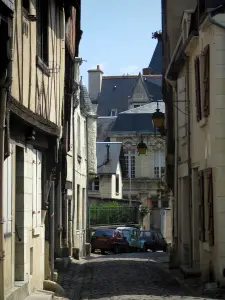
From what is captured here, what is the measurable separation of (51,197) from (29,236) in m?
3.48

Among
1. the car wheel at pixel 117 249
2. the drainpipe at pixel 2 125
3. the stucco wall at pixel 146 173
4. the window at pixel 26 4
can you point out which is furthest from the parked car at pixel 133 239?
the drainpipe at pixel 2 125

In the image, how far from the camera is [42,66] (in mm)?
12789

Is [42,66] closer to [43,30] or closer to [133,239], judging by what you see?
[43,30]

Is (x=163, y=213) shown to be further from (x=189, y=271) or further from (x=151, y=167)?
(x=189, y=271)

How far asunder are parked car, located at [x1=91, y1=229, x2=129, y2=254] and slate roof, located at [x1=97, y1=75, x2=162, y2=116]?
3814cm

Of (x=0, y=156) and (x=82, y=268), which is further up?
(x=0, y=156)

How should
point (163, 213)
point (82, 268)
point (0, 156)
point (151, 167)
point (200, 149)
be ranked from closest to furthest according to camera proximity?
point (0, 156)
point (200, 149)
point (82, 268)
point (163, 213)
point (151, 167)

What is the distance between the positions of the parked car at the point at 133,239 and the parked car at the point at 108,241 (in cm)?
102

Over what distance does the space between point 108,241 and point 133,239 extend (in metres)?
2.68

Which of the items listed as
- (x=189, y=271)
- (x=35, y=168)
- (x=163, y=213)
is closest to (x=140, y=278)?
(x=189, y=271)

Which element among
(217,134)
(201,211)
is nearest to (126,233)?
(201,211)

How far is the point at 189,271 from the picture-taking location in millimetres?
16969

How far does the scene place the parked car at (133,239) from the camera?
36.1 m

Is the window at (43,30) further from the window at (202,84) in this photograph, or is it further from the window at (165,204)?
the window at (165,204)
